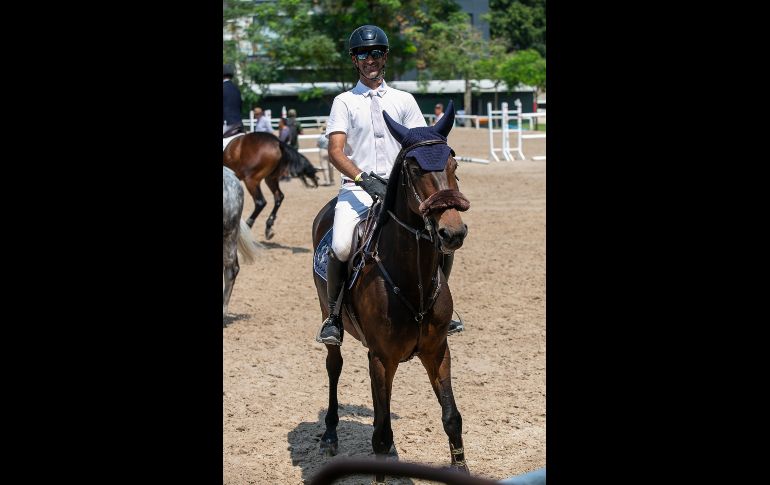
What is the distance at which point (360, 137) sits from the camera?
6176mm

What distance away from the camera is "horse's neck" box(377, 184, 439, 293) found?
5543 mm

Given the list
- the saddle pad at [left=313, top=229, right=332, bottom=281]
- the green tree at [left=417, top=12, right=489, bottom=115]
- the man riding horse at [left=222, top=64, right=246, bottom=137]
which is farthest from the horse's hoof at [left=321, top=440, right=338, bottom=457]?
the green tree at [left=417, top=12, right=489, bottom=115]

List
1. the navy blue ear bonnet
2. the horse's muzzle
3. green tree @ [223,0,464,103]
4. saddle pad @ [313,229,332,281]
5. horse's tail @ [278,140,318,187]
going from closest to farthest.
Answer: the horse's muzzle → the navy blue ear bonnet → saddle pad @ [313,229,332,281] → horse's tail @ [278,140,318,187] → green tree @ [223,0,464,103]

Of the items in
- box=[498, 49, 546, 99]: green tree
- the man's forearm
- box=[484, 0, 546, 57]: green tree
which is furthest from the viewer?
box=[484, 0, 546, 57]: green tree

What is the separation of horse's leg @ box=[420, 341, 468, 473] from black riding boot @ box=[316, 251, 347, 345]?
705mm

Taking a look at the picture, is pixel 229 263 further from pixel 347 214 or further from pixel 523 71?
pixel 523 71

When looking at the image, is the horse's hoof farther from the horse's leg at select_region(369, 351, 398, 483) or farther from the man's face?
the man's face

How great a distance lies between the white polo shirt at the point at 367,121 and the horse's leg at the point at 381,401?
128 cm

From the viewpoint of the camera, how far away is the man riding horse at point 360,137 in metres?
6.06

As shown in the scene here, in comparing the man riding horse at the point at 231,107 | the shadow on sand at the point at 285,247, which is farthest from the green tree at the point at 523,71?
the shadow on sand at the point at 285,247

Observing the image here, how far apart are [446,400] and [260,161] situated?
10997 millimetres

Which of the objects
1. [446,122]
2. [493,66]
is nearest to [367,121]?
[446,122]
